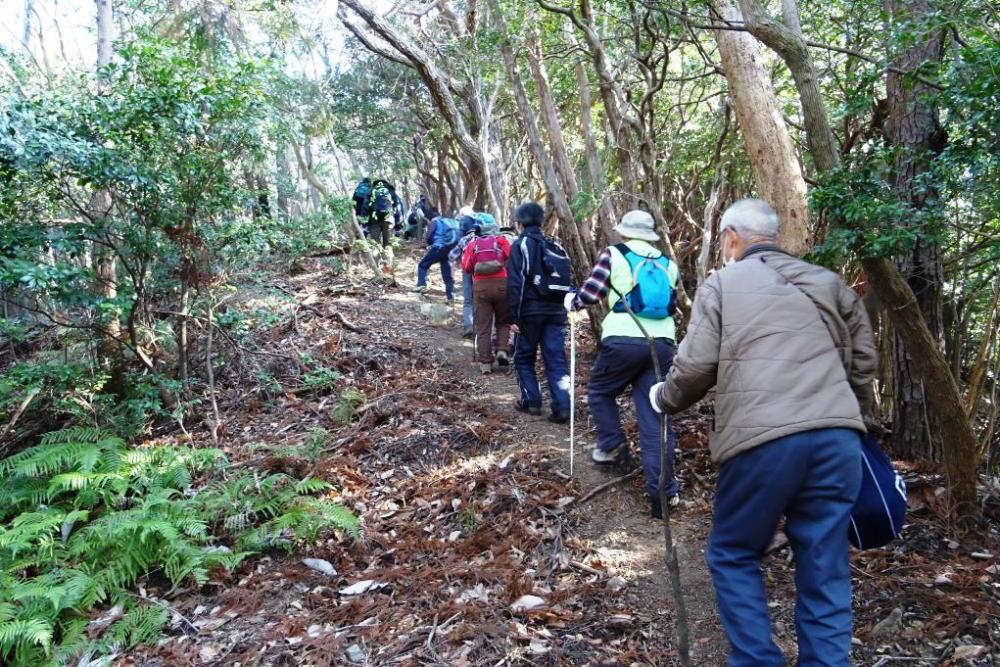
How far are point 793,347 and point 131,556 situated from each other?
15.4 ft

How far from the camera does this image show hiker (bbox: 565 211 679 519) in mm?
4797

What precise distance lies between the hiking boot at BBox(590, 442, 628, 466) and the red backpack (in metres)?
3.22

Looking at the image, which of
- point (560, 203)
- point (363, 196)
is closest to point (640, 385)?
point (560, 203)

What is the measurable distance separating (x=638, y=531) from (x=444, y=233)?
827 cm

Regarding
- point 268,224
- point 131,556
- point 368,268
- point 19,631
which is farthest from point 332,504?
point 368,268

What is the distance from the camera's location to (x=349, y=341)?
388 inches

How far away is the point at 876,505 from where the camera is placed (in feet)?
9.18

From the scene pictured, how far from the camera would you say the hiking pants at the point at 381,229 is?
15.8 m

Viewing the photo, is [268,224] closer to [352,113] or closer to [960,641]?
[960,641]

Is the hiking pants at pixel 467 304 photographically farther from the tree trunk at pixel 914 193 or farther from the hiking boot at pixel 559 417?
the tree trunk at pixel 914 193

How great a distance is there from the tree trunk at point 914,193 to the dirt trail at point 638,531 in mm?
1708

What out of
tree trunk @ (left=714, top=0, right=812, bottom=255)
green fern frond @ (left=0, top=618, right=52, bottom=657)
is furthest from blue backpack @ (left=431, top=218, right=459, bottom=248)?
green fern frond @ (left=0, top=618, right=52, bottom=657)

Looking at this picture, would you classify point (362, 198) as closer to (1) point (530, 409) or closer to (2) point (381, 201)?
(2) point (381, 201)

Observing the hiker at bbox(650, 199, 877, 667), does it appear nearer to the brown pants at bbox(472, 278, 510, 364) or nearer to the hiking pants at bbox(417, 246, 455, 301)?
the brown pants at bbox(472, 278, 510, 364)
